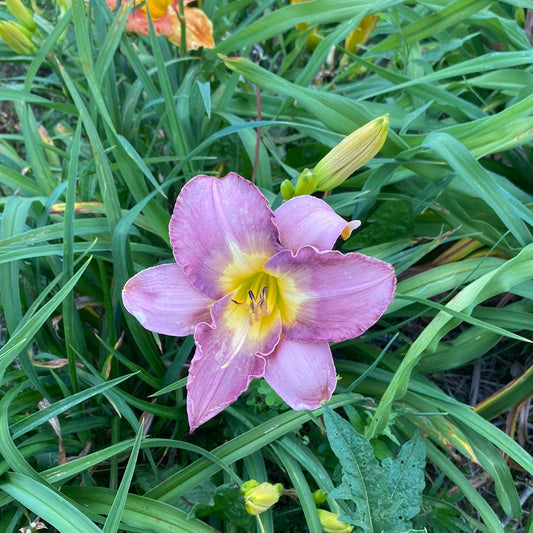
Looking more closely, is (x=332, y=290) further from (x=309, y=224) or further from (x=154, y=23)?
(x=154, y=23)

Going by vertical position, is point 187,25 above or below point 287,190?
above

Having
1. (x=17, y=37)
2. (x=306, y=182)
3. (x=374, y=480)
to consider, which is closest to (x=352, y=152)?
(x=306, y=182)

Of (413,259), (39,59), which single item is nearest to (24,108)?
(39,59)

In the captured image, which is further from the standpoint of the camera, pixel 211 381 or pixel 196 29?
pixel 196 29

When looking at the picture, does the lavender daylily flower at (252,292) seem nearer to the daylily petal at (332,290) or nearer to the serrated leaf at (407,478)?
the daylily petal at (332,290)

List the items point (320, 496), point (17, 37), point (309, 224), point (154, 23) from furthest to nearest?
point (154, 23) < point (17, 37) < point (320, 496) < point (309, 224)

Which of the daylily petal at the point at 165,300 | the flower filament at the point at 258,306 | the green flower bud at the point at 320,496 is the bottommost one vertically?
the green flower bud at the point at 320,496

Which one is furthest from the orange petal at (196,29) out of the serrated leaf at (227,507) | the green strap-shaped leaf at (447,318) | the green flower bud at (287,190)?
the serrated leaf at (227,507)
